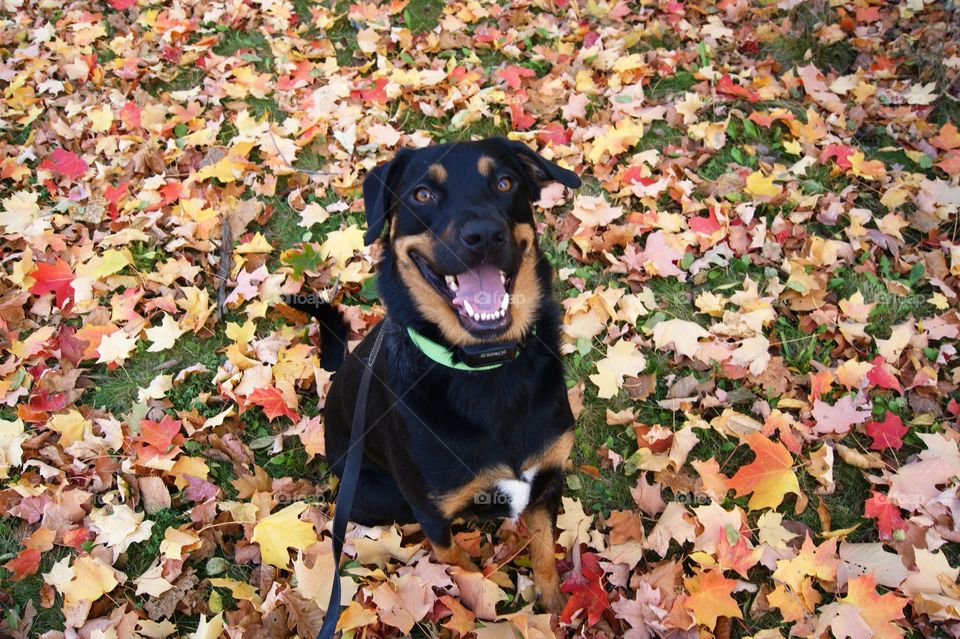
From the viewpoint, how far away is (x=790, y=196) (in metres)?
5.04

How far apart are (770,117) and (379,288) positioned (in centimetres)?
418

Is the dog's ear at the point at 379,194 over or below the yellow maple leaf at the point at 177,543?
over

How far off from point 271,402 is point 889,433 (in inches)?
144

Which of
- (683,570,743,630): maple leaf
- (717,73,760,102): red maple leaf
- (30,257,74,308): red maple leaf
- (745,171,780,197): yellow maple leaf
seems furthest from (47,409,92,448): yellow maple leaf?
(717,73,760,102): red maple leaf

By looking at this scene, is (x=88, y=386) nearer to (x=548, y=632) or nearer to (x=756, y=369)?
(x=548, y=632)

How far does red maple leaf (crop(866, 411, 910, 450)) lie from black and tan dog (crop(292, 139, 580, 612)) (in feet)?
6.34

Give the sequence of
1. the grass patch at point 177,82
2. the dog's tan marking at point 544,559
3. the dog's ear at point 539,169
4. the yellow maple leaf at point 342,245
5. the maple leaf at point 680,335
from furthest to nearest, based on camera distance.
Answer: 1. the grass patch at point 177,82
2. the yellow maple leaf at point 342,245
3. the maple leaf at point 680,335
4. the dog's tan marking at point 544,559
5. the dog's ear at point 539,169

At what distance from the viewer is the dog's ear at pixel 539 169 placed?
10.1 feet

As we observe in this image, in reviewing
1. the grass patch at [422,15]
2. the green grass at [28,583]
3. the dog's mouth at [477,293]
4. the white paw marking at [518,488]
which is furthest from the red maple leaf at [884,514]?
the grass patch at [422,15]

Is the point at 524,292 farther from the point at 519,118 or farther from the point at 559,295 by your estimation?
the point at 519,118

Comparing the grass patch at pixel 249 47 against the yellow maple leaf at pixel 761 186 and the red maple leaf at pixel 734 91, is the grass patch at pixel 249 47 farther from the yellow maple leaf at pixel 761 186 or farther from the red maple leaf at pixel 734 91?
the yellow maple leaf at pixel 761 186

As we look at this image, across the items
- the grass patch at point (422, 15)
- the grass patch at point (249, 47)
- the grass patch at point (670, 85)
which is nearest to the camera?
the grass patch at point (670, 85)

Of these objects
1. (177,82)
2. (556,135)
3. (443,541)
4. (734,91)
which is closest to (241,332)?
(443,541)

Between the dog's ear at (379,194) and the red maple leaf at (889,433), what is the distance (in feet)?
9.77
